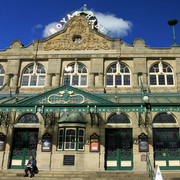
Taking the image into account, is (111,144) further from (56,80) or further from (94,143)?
(56,80)

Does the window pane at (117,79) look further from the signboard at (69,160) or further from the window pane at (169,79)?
the signboard at (69,160)

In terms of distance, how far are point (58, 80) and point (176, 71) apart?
11223 millimetres

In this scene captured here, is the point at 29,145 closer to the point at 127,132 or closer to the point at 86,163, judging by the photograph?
the point at 86,163

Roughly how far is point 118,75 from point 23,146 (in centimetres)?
1089

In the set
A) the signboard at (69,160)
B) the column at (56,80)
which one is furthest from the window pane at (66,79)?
the signboard at (69,160)

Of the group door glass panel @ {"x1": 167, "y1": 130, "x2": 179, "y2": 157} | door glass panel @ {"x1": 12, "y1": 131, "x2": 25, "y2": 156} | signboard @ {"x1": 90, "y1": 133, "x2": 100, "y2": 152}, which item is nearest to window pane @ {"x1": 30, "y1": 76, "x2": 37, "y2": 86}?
door glass panel @ {"x1": 12, "y1": 131, "x2": 25, "y2": 156}

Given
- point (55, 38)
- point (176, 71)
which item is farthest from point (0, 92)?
point (176, 71)

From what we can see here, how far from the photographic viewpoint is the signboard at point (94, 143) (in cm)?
1920

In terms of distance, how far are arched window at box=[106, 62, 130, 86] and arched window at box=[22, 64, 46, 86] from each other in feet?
21.2

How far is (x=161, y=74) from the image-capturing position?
22438 millimetres

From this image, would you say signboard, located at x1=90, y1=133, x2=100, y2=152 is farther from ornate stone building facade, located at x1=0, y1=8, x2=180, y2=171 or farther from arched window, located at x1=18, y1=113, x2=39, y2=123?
arched window, located at x1=18, y1=113, x2=39, y2=123

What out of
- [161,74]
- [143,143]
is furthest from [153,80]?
[143,143]

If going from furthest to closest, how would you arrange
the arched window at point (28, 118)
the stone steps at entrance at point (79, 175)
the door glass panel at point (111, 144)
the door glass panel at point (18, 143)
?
1. the arched window at point (28, 118)
2. the door glass panel at point (18, 143)
3. the door glass panel at point (111, 144)
4. the stone steps at entrance at point (79, 175)

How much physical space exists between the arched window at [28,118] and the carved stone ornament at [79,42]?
702 cm
